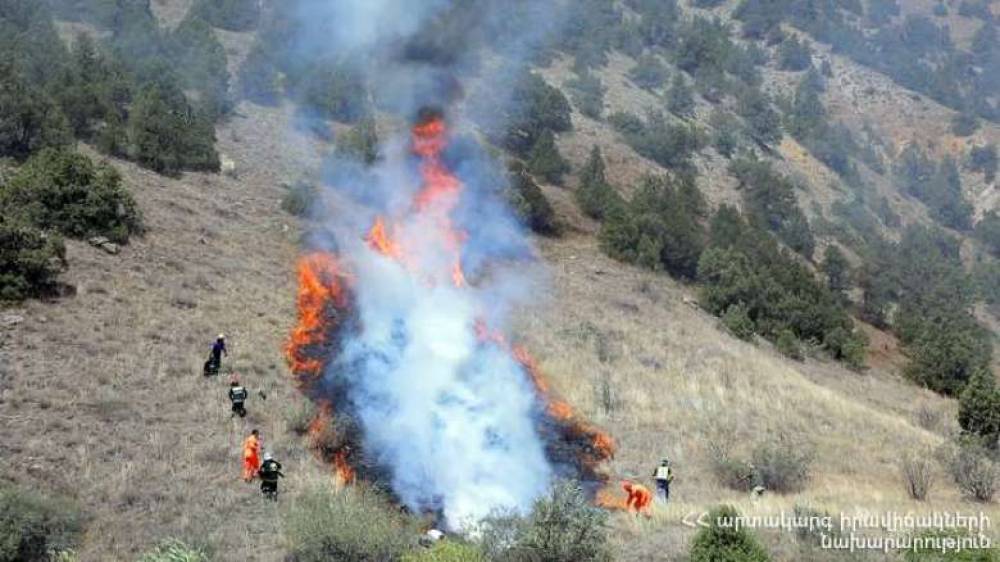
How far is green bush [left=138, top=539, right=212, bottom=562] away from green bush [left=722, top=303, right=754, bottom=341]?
2994cm

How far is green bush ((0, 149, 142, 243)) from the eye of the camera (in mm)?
28453

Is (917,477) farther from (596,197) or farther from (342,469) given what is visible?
(596,197)

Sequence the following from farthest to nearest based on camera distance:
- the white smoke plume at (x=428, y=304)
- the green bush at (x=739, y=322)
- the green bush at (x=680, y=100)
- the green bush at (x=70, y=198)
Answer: the green bush at (x=680, y=100) → the green bush at (x=739, y=322) → the green bush at (x=70, y=198) → the white smoke plume at (x=428, y=304)

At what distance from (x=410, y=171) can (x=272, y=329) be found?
1165 cm

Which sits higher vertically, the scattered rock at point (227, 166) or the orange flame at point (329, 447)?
the orange flame at point (329, 447)

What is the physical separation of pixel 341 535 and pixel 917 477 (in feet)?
47.3

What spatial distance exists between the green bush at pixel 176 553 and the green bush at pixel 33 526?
1.40 metres

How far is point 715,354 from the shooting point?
34250 mm

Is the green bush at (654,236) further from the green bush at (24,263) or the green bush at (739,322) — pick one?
the green bush at (24,263)

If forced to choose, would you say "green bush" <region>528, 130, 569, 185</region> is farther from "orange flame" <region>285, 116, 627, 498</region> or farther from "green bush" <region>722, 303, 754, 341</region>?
"green bush" <region>722, 303, 754, 341</region>

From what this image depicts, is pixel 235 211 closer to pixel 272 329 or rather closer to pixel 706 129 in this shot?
pixel 272 329

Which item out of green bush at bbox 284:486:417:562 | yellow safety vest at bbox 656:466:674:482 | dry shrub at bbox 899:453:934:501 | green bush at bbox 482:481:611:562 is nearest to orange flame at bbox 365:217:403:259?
yellow safety vest at bbox 656:466:674:482

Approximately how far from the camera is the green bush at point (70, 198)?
28453 millimetres

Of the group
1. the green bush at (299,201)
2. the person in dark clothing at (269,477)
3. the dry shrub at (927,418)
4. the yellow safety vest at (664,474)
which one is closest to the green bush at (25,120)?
the green bush at (299,201)
